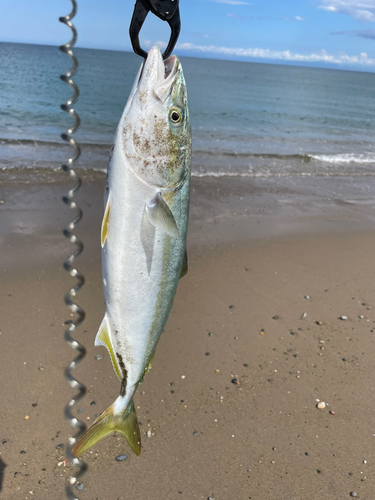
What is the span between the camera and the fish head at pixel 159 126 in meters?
1.69

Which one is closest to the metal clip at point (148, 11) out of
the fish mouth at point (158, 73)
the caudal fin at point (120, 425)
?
the fish mouth at point (158, 73)

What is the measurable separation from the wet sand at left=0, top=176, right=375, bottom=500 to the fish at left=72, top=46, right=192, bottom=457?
6.04ft

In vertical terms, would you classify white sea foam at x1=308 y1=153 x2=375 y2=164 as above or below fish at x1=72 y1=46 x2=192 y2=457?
below

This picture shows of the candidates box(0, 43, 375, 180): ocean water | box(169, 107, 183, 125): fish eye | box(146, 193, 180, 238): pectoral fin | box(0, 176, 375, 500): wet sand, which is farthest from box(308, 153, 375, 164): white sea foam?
box(146, 193, 180, 238): pectoral fin

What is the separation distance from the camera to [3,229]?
279 inches

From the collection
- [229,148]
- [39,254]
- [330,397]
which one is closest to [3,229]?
[39,254]

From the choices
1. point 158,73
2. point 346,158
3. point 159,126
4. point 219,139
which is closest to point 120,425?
point 159,126

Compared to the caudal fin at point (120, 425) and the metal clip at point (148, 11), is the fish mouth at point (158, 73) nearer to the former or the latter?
the metal clip at point (148, 11)

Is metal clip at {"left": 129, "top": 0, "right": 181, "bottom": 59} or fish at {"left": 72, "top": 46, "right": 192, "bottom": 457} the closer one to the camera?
metal clip at {"left": 129, "top": 0, "right": 181, "bottom": 59}

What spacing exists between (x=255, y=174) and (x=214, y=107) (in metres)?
19.7

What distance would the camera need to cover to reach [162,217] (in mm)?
1680

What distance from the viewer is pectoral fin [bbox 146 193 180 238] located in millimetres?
1676

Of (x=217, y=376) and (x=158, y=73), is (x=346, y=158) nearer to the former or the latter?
(x=217, y=376)

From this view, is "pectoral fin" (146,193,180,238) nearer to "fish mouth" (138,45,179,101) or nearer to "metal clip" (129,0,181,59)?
"fish mouth" (138,45,179,101)
